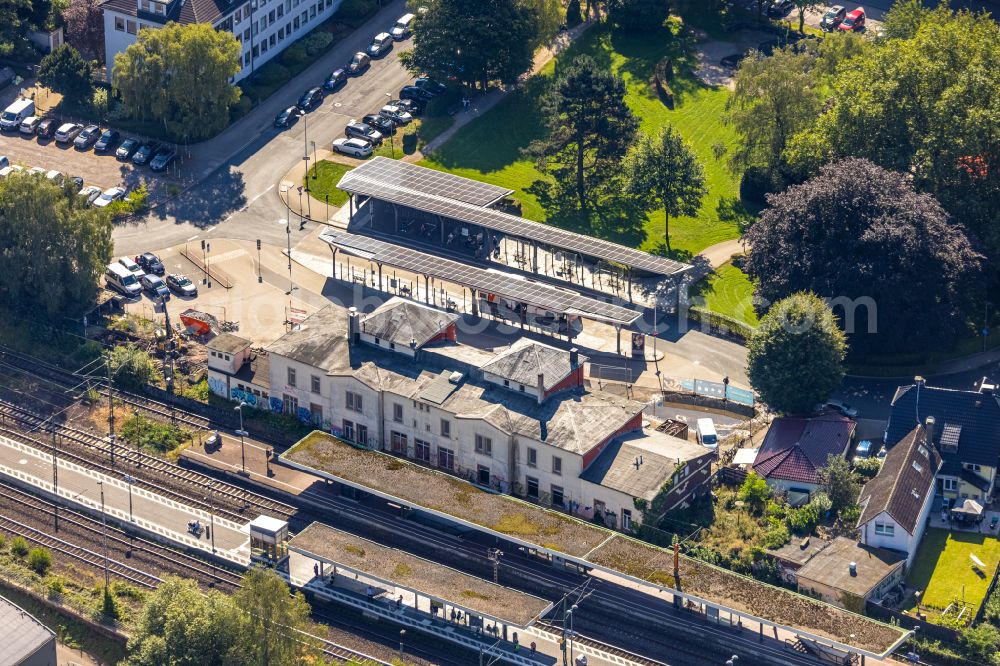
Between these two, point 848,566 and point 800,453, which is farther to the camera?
point 800,453

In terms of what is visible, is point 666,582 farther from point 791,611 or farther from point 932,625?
point 932,625

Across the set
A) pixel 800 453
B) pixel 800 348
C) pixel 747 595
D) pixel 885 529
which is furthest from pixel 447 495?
pixel 885 529

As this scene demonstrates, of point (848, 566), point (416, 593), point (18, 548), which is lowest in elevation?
point (18, 548)

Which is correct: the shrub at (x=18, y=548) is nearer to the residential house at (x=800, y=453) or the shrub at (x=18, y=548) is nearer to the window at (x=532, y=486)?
the window at (x=532, y=486)

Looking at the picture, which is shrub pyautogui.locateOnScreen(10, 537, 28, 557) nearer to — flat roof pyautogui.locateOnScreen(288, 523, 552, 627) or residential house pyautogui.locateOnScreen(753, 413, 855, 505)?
flat roof pyautogui.locateOnScreen(288, 523, 552, 627)

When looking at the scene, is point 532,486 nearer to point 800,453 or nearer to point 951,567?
point 800,453

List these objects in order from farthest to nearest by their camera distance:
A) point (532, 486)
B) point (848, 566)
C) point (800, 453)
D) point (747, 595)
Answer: point (800, 453) < point (532, 486) < point (848, 566) < point (747, 595)
